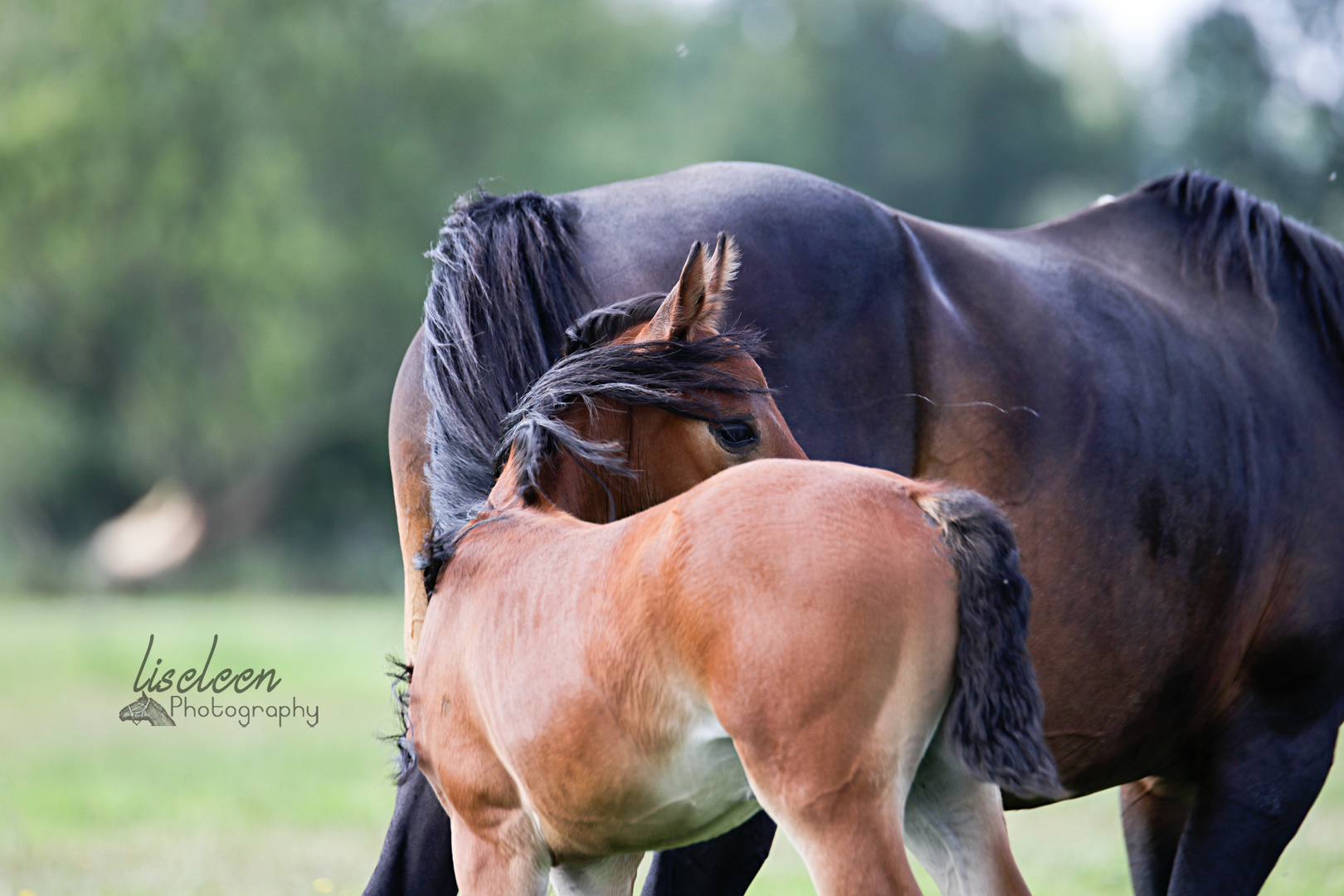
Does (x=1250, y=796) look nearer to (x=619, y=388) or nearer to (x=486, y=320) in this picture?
(x=619, y=388)

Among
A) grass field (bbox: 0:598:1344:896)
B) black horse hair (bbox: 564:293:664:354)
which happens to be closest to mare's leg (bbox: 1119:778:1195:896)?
grass field (bbox: 0:598:1344:896)

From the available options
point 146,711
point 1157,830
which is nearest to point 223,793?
point 146,711

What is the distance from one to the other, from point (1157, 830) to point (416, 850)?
2564 mm

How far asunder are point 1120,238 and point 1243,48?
1009 inches

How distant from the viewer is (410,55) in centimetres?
2488

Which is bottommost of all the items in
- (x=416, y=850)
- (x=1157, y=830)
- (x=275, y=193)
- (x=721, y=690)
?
(x=275, y=193)

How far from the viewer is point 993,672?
1.77 meters

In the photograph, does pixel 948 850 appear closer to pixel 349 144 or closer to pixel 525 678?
pixel 525 678

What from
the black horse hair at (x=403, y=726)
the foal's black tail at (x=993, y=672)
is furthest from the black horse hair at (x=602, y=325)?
the foal's black tail at (x=993, y=672)

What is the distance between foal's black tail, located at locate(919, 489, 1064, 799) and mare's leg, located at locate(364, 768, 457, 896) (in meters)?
1.31

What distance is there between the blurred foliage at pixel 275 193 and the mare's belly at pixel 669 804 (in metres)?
17.8

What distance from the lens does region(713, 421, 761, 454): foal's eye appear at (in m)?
2.39

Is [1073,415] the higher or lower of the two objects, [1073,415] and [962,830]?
the higher

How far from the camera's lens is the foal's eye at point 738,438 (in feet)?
7.85
